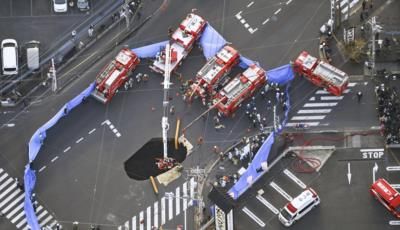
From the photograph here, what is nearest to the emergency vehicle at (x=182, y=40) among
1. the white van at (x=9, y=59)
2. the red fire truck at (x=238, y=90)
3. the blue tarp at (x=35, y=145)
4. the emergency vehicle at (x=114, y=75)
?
the emergency vehicle at (x=114, y=75)

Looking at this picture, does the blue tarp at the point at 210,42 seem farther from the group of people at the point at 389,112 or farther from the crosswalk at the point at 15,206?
the crosswalk at the point at 15,206

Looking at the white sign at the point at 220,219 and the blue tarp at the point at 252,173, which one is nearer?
the white sign at the point at 220,219

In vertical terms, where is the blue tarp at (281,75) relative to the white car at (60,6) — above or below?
below

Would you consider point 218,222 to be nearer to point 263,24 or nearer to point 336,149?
point 336,149

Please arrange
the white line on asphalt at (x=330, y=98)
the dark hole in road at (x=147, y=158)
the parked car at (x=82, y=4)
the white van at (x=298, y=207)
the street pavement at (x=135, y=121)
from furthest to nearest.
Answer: the parked car at (x=82, y=4)
the white line on asphalt at (x=330, y=98)
the dark hole in road at (x=147, y=158)
the street pavement at (x=135, y=121)
the white van at (x=298, y=207)

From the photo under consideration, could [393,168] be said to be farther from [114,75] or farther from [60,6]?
[60,6]

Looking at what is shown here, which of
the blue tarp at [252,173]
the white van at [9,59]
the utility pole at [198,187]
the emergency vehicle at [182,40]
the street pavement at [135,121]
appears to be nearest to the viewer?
the utility pole at [198,187]

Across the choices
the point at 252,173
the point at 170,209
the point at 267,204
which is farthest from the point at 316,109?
the point at 170,209

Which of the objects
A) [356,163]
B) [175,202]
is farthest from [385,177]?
[175,202]
